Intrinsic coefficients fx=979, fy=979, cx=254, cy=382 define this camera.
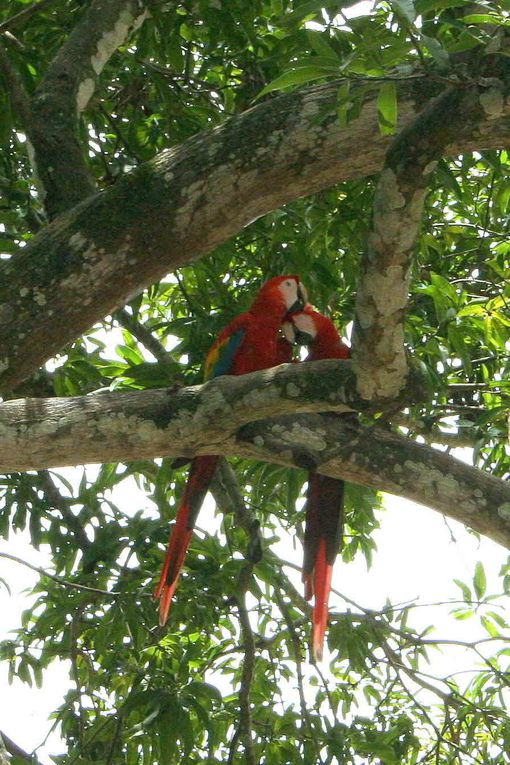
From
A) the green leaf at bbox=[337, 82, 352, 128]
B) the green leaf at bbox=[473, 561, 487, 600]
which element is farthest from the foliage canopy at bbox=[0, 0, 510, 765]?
the green leaf at bbox=[337, 82, 352, 128]

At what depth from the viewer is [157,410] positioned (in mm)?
2211

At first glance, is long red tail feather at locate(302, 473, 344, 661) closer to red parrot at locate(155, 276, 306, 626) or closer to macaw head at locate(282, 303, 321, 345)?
red parrot at locate(155, 276, 306, 626)

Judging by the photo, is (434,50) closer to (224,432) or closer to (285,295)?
(224,432)

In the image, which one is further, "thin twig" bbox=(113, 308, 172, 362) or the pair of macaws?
"thin twig" bbox=(113, 308, 172, 362)

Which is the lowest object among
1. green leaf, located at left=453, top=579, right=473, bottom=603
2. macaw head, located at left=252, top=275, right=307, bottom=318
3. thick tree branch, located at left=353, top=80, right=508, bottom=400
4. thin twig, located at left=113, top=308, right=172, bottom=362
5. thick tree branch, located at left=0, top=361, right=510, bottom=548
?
thick tree branch, located at left=0, top=361, right=510, bottom=548

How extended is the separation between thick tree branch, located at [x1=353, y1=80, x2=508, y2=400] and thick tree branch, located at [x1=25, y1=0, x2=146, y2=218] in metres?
0.90

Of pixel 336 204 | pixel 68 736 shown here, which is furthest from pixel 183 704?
pixel 336 204

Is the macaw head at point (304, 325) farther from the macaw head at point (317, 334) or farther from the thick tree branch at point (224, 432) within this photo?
the thick tree branch at point (224, 432)

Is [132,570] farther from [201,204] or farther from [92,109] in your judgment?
[92,109]

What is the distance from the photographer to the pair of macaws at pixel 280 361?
290cm

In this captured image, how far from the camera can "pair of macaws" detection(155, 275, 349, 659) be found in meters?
2.90

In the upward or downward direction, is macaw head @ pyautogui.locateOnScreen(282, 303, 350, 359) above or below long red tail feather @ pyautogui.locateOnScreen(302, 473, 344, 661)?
above

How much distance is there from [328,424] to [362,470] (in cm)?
16

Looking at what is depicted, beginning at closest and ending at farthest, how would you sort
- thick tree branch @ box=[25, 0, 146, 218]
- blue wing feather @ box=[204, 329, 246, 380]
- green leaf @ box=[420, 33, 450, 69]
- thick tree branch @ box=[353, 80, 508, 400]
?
1. green leaf @ box=[420, 33, 450, 69]
2. thick tree branch @ box=[353, 80, 508, 400]
3. thick tree branch @ box=[25, 0, 146, 218]
4. blue wing feather @ box=[204, 329, 246, 380]
